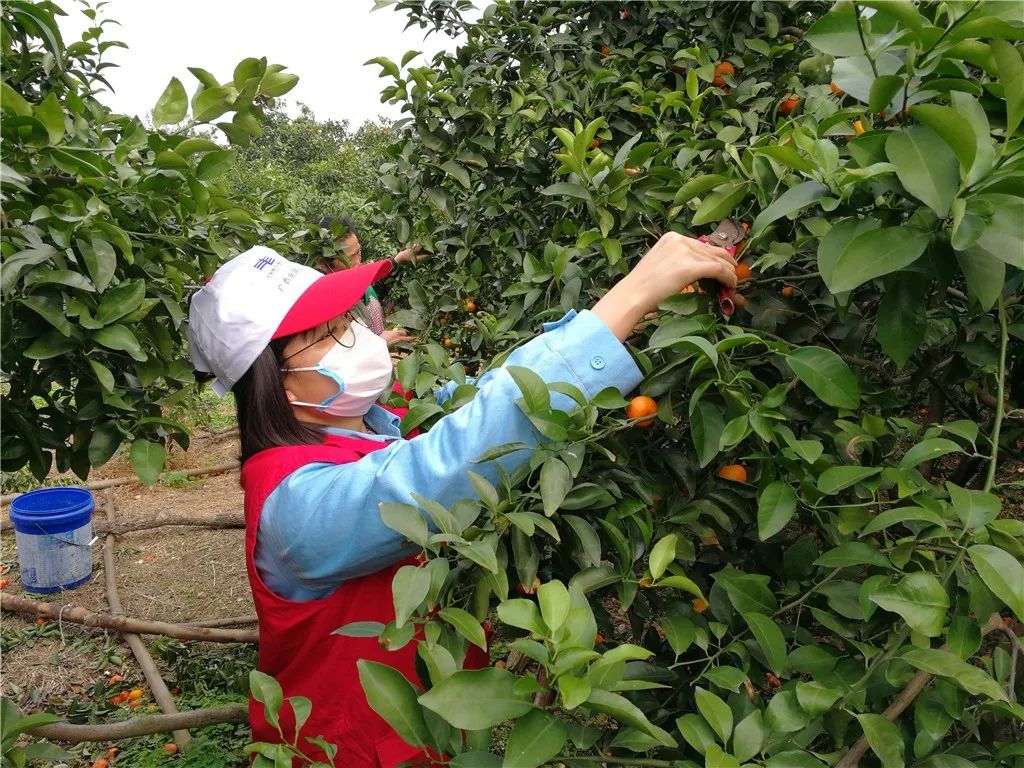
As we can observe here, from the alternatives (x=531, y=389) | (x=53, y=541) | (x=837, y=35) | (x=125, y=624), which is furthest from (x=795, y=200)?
(x=53, y=541)

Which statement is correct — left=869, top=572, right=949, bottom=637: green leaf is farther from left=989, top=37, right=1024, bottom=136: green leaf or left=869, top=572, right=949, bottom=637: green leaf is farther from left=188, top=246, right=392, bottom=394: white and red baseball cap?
left=188, top=246, right=392, bottom=394: white and red baseball cap

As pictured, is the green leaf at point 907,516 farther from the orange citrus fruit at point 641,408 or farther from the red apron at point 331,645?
the red apron at point 331,645

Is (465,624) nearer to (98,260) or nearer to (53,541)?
(98,260)

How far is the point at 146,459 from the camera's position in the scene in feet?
4.35

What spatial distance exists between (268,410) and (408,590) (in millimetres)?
743

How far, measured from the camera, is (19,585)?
4051 millimetres

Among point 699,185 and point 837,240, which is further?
point 699,185

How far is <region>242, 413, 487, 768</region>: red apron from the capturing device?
136cm

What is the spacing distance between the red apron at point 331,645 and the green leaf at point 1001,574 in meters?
0.90

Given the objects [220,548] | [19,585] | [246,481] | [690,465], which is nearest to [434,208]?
[246,481]

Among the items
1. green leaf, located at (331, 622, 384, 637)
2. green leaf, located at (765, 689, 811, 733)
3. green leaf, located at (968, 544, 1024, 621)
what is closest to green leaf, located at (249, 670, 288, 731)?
green leaf, located at (331, 622, 384, 637)

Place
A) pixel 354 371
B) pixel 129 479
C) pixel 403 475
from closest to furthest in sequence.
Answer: pixel 403 475
pixel 354 371
pixel 129 479

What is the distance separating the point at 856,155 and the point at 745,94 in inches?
49.2

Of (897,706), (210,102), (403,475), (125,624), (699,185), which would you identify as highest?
(210,102)
